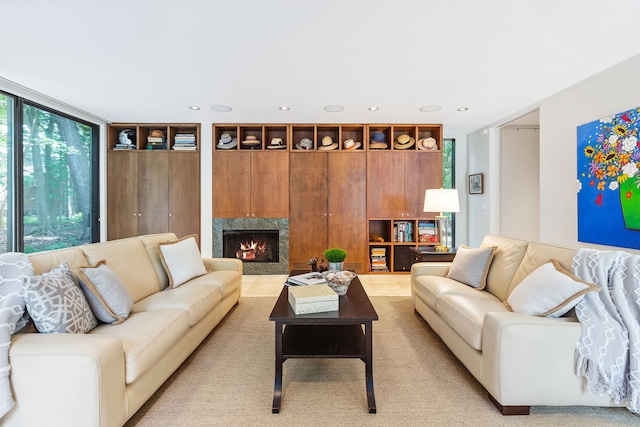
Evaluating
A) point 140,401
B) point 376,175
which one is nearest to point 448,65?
point 376,175

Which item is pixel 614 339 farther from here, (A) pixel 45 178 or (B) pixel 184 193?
(A) pixel 45 178

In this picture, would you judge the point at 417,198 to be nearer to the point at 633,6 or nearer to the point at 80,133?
the point at 633,6

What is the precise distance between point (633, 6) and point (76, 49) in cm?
396

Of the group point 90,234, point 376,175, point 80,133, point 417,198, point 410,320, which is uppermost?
point 80,133

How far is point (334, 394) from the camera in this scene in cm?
177

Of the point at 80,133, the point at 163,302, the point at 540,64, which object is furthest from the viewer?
the point at 80,133

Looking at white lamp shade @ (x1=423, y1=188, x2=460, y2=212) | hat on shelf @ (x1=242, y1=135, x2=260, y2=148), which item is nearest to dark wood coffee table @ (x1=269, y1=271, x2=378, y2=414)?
white lamp shade @ (x1=423, y1=188, x2=460, y2=212)

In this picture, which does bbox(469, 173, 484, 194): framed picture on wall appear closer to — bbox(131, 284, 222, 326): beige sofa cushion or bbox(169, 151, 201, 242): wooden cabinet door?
bbox(131, 284, 222, 326): beige sofa cushion

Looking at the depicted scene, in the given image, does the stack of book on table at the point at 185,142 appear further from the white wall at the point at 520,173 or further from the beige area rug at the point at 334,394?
the white wall at the point at 520,173

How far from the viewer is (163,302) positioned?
2.15 meters

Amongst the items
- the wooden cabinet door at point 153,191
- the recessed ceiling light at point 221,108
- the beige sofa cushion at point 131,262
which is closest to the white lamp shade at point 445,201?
the recessed ceiling light at point 221,108

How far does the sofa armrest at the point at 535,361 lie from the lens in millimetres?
1529

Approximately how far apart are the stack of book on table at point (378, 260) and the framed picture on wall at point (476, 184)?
1865 millimetres

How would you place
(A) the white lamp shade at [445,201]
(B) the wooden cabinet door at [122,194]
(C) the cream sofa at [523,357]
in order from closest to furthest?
1. (C) the cream sofa at [523,357]
2. (A) the white lamp shade at [445,201]
3. (B) the wooden cabinet door at [122,194]
